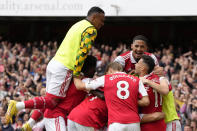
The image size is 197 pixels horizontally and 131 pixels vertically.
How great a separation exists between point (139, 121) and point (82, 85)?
933 mm

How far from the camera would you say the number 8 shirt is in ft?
17.0

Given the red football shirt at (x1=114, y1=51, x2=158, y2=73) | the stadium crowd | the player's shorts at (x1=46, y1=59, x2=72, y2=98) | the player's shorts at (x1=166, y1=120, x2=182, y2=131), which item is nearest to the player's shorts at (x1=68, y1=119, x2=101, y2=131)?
the player's shorts at (x1=46, y1=59, x2=72, y2=98)

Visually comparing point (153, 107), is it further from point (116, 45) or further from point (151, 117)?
point (116, 45)

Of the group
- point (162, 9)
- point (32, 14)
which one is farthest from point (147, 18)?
point (32, 14)

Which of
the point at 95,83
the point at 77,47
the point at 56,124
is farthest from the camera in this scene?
the point at 56,124

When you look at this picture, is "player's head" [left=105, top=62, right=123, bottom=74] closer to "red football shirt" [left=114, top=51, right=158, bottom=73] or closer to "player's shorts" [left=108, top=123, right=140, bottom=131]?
"player's shorts" [left=108, top=123, right=140, bottom=131]

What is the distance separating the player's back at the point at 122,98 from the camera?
516 cm

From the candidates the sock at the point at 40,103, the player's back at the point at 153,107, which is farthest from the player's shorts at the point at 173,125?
the sock at the point at 40,103

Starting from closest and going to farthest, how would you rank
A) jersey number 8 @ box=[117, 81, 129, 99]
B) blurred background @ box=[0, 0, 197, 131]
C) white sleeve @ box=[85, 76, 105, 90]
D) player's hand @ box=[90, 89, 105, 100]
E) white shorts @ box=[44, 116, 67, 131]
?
jersey number 8 @ box=[117, 81, 129, 99], white sleeve @ box=[85, 76, 105, 90], player's hand @ box=[90, 89, 105, 100], white shorts @ box=[44, 116, 67, 131], blurred background @ box=[0, 0, 197, 131]

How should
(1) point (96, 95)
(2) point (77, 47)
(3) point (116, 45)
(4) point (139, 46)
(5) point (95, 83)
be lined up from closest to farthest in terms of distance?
(5) point (95, 83) < (1) point (96, 95) < (2) point (77, 47) < (4) point (139, 46) < (3) point (116, 45)

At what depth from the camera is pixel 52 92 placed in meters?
5.68

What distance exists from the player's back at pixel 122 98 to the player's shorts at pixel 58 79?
0.71 meters

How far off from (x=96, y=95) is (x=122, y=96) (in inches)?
17.8

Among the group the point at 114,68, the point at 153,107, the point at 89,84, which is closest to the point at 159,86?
the point at 153,107
